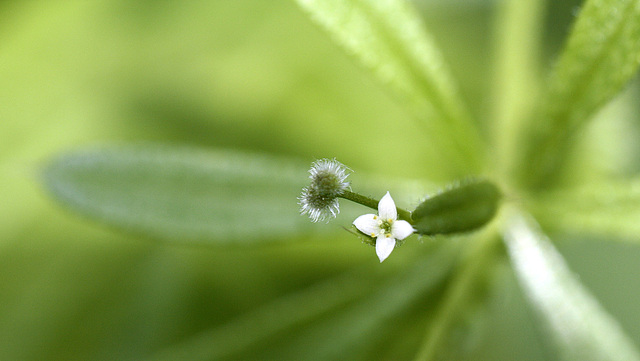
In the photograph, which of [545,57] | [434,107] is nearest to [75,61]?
[434,107]

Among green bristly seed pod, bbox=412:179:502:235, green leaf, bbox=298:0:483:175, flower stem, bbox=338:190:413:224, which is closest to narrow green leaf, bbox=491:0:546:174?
green leaf, bbox=298:0:483:175

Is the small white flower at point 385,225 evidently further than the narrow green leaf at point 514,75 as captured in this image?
No

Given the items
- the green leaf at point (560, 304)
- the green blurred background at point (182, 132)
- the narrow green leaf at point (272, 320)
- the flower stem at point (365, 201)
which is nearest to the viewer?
the flower stem at point (365, 201)

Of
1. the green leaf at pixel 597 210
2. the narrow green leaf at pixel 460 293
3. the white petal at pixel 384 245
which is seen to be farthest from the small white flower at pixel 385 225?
the green leaf at pixel 597 210

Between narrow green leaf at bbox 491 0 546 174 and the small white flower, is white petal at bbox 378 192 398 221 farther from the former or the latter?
narrow green leaf at bbox 491 0 546 174

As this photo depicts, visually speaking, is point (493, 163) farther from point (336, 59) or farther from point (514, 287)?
point (336, 59)

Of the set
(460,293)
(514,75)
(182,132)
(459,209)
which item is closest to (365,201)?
(459,209)

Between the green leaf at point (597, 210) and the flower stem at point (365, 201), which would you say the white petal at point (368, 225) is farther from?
the green leaf at point (597, 210)

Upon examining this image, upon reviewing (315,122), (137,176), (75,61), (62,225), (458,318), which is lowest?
(458,318)
